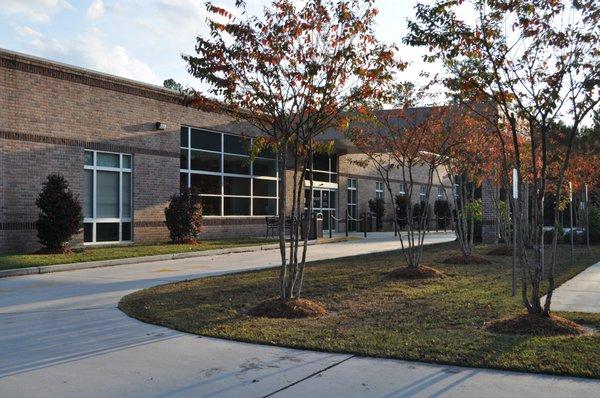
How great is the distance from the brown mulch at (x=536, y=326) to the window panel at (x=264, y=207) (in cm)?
2106

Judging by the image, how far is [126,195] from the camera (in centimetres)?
2159

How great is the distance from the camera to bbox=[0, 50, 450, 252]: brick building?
17781 mm

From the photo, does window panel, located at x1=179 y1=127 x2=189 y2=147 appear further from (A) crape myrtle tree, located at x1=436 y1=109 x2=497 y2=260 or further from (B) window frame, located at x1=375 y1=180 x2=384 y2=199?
(B) window frame, located at x1=375 y1=180 x2=384 y2=199

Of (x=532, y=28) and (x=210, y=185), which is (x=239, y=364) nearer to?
(x=532, y=28)

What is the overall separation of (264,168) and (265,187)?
89 centimetres

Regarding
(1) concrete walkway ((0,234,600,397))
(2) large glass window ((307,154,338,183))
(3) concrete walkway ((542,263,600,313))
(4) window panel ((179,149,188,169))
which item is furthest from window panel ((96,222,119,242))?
(3) concrete walkway ((542,263,600,313))

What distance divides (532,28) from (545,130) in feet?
4.17

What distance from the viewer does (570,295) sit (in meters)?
10.4

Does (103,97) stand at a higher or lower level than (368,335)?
higher

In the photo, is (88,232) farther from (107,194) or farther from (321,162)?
(321,162)

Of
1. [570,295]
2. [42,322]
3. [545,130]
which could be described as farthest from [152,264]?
[545,130]

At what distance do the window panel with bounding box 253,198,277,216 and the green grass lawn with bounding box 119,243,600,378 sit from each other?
1440 cm

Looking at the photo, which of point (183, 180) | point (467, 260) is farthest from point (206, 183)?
point (467, 260)

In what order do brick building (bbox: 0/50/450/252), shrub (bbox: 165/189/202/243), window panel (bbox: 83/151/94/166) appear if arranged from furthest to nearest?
shrub (bbox: 165/189/202/243), window panel (bbox: 83/151/94/166), brick building (bbox: 0/50/450/252)
